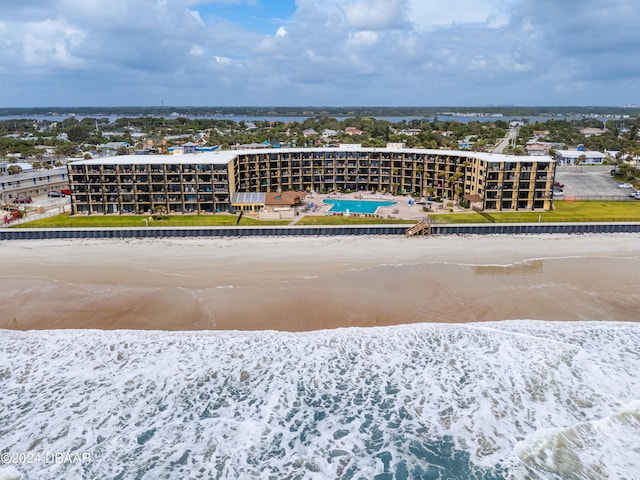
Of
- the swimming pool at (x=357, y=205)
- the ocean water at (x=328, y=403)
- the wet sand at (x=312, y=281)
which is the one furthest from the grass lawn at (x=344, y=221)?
the ocean water at (x=328, y=403)

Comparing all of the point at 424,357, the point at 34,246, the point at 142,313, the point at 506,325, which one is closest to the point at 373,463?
the point at 424,357

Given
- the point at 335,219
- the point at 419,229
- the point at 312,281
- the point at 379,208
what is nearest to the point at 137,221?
the point at 335,219

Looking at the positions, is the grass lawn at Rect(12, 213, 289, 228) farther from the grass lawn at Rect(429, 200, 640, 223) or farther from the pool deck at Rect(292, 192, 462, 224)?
the grass lawn at Rect(429, 200, 640, 223)

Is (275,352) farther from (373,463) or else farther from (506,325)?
(506,325)

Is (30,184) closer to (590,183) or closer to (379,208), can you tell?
(379,208)

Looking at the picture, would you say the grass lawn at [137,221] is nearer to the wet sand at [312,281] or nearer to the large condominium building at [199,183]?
the large condominium building at [199,183]

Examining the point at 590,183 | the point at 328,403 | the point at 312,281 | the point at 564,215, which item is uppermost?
the point at 590,183
